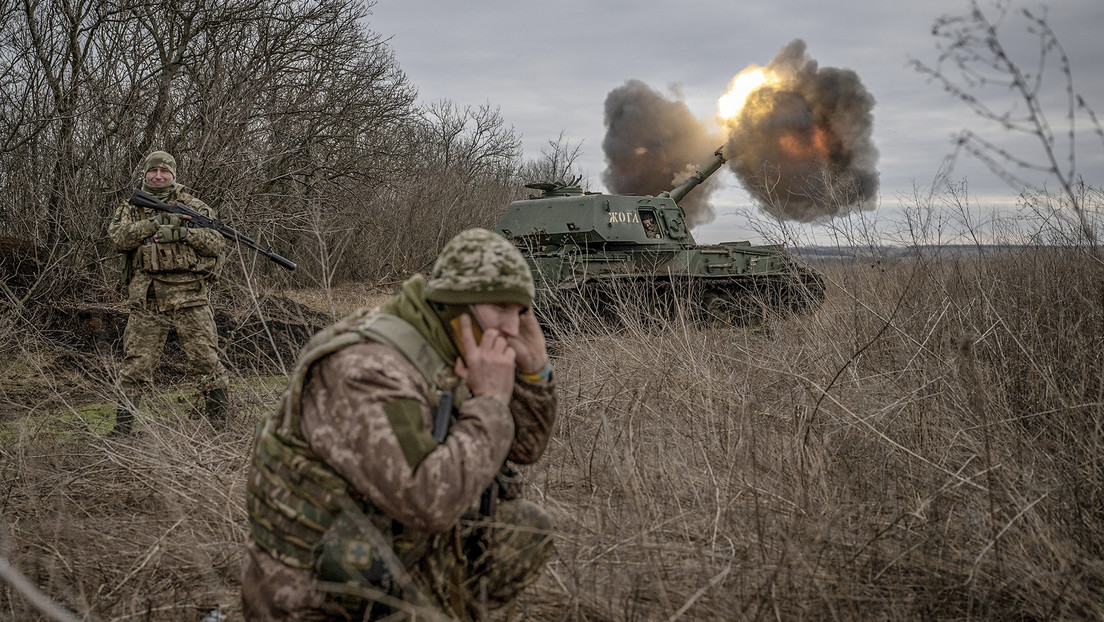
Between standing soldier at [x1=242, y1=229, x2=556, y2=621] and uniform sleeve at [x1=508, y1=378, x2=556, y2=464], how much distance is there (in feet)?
0.62

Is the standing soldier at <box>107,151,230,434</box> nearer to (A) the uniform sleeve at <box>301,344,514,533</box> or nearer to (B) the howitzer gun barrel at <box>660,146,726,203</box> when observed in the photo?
(A) the uniform sleeve at <box>301,344,514,533</box>

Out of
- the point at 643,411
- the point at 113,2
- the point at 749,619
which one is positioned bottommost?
the point at 749,619

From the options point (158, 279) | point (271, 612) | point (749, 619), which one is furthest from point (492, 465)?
point (158, 279)

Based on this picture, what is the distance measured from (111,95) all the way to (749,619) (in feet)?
35.2

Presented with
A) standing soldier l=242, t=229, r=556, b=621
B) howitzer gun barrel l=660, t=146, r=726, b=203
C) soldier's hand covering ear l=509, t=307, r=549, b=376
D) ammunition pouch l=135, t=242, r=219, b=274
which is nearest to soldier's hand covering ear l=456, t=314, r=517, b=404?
standing soldier l=242, t=229, r=556, b=621

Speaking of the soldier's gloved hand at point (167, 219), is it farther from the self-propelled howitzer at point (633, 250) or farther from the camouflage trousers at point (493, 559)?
the self-propelled howitzer at point (633, 250)

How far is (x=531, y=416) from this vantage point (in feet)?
7.74

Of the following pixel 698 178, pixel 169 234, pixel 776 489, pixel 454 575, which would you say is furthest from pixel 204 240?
pixel 698 178

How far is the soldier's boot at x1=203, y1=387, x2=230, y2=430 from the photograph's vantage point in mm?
5764

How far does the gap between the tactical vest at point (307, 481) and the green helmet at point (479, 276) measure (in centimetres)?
15

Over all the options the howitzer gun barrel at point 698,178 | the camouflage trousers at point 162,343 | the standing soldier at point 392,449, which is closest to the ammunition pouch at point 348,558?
the standing soldier at point 392,449

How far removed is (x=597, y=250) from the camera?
11.3 m

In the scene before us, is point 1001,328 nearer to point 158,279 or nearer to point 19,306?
point 158,279

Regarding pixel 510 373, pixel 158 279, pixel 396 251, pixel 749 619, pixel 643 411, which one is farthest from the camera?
pixel 396 251
